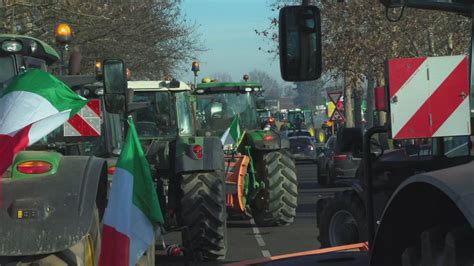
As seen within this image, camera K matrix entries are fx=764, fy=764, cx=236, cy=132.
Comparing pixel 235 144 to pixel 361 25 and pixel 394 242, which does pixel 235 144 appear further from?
pixel 361 25

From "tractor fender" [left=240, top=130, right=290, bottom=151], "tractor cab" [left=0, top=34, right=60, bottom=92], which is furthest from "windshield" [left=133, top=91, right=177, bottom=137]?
"tractor cab" [left=0, top=34, right=60, bottom=92]

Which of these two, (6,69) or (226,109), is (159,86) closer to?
(226,109)

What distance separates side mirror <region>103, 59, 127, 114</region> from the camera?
5492 mm

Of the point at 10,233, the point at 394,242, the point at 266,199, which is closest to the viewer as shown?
the point at 394,242

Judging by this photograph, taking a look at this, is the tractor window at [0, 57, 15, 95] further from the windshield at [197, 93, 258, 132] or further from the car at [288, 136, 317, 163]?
the car at [288, 136, 317, 163]

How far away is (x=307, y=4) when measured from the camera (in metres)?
4.28

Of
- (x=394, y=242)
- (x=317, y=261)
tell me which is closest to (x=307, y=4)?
(x=394, y=242)

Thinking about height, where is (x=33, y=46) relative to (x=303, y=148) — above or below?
above

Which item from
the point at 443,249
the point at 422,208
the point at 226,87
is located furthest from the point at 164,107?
the point at 443,249

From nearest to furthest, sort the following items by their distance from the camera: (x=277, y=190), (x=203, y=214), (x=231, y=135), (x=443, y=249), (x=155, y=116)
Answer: (x=443, y=249), (x=203, y=214), (x=155, y=116), (x=277, y=190), (x=231, y=135)

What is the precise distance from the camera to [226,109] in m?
14.2

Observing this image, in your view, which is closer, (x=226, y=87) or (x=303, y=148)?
(x=226, y=87)

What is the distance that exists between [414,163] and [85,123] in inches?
118

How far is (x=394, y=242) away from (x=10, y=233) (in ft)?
6.45
